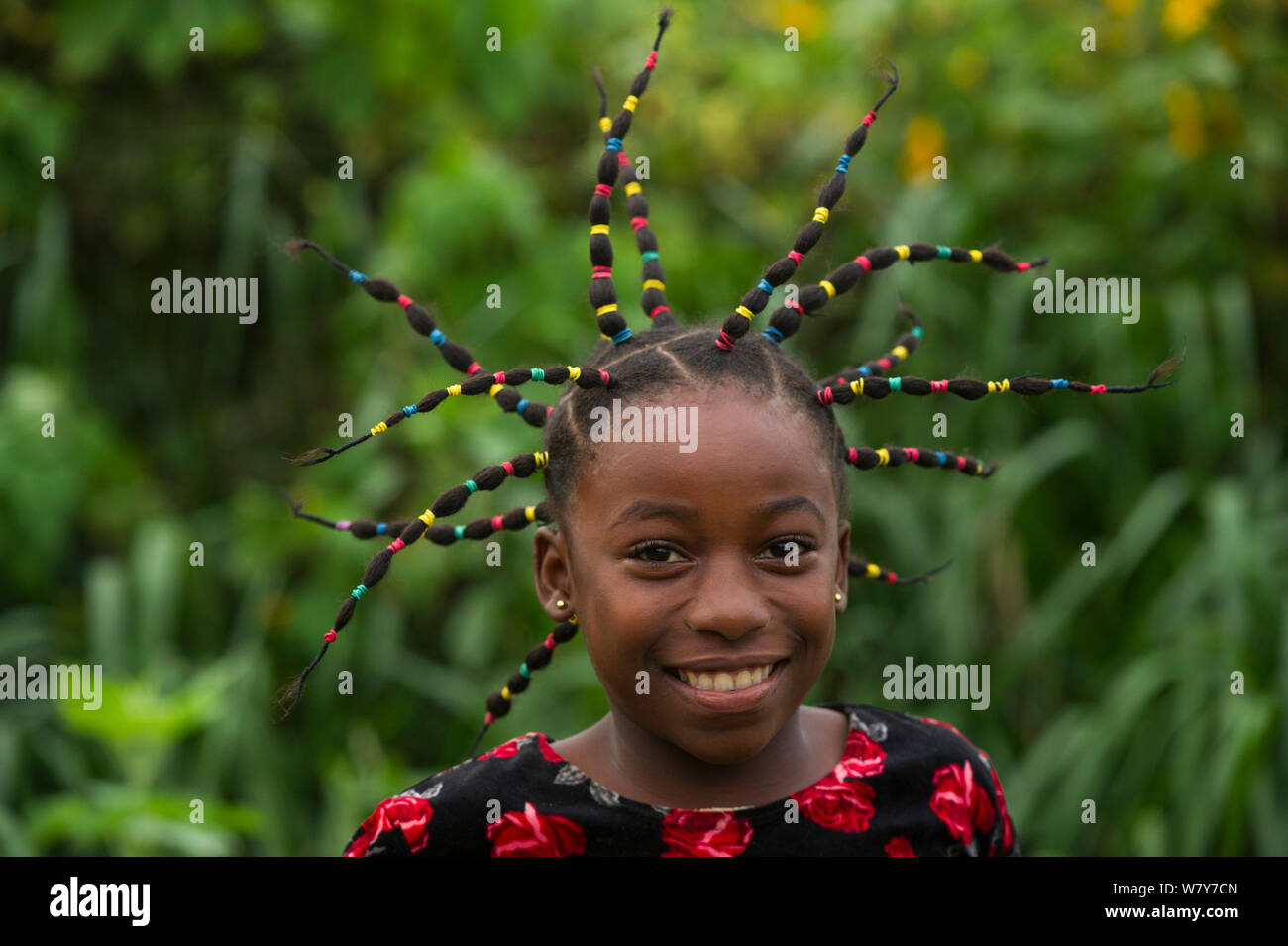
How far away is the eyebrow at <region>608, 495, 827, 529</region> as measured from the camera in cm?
189

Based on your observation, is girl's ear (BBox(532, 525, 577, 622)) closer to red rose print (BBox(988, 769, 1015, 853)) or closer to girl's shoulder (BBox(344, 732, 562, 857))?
girl's shoulder (BBox(344, 732, 562, 857))

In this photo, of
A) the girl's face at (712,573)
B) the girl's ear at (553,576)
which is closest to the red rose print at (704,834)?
the girl's face at (712,573)

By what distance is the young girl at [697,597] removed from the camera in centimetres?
191

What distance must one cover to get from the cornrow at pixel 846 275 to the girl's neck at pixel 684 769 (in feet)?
2.10

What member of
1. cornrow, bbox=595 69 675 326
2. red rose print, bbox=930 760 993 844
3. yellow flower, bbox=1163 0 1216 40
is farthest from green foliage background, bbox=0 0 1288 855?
cornrow, bbox=595 69 675 326

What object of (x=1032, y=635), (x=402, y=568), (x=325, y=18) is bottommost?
(x=1032, y=635)

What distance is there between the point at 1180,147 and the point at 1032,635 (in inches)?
74.0

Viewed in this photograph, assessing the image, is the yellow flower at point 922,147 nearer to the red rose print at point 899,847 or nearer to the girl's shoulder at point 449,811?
the red rose print at point 899,847

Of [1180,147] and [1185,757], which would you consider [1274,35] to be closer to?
[1180,147]

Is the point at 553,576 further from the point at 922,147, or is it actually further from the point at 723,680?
the point at 922,147

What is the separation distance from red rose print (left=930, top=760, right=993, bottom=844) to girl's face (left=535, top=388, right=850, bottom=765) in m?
0.39

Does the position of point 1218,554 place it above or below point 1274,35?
below

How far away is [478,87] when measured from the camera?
4879mm
